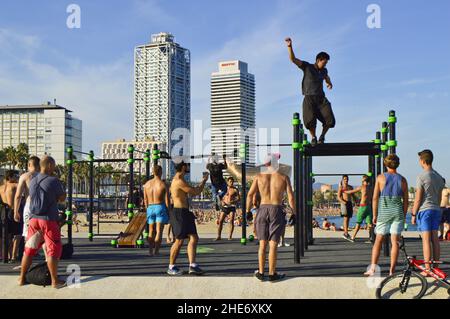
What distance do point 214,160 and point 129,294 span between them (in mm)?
7560

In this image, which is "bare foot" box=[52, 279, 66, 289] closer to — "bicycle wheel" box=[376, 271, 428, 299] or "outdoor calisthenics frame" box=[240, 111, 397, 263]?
"outdoor calisthenics frame" box=[240, 111, 397, 263]

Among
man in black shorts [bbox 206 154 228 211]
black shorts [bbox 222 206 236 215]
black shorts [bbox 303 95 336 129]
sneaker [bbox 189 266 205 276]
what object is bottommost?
sneaker [bbox 189 266 205 276]

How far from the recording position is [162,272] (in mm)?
8180

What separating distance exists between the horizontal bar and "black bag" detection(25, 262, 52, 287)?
204 inches

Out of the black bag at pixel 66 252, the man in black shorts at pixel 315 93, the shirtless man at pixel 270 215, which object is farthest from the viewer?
the black bag at pixel 66 252

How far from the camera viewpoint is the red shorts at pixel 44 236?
23.0ft

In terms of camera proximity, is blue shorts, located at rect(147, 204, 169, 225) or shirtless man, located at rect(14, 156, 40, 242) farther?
blue shorts, located at rect(147, 204, 169, 225)

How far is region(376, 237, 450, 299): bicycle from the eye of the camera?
20.6 feet

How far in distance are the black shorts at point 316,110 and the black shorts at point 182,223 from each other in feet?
10.0

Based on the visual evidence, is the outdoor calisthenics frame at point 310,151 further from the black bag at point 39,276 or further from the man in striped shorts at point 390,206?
the black bag at point 39,276

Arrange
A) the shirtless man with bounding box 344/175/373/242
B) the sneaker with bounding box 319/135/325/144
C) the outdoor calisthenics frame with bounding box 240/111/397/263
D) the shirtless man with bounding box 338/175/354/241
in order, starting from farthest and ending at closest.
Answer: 1. the shirtless man with bounding box 338/175/354/241
2. the shirtless man with bounding box 344/175/373/242
3. the sneaker with bounding box 319/135/325/144
4. the outdoor calisthenics frame with bounding box 240/111/397/263

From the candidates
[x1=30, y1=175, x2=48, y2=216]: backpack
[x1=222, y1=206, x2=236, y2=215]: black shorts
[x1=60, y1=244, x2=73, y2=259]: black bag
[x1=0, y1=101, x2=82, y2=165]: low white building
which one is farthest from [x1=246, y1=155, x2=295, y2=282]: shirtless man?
[x1=0, y1=101, x2=82, y2=165]: low white building

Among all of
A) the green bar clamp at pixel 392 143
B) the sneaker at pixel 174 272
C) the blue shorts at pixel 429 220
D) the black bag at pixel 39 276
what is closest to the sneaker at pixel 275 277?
the sneaker at pixel 174 272

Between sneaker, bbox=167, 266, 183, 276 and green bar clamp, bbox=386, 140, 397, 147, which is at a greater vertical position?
green bar clamp, bbox=386, 140, 397, 147
